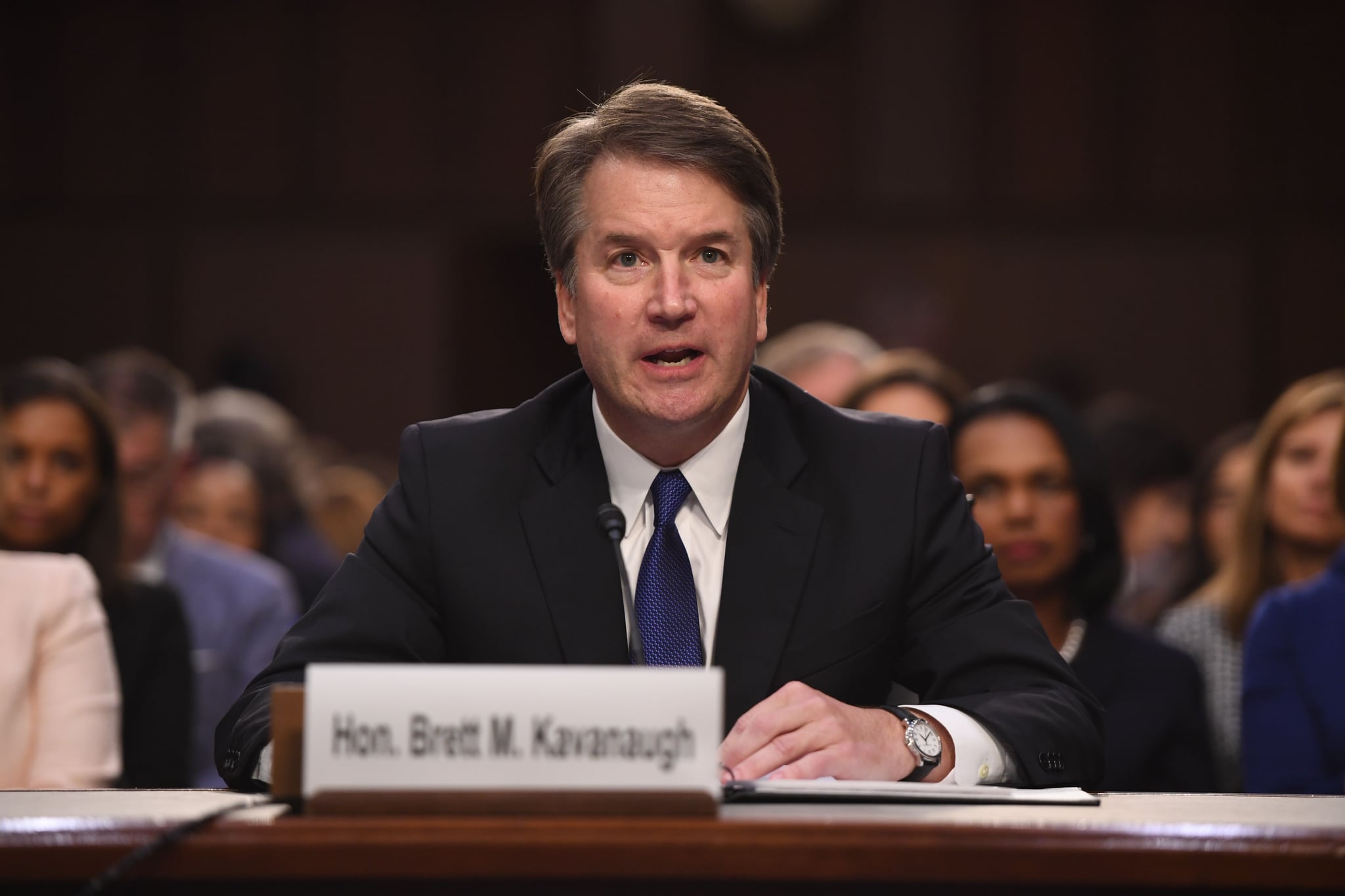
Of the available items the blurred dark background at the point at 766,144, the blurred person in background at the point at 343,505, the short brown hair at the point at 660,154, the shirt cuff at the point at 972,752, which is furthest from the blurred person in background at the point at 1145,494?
the shirt cuff at the point at 972,752

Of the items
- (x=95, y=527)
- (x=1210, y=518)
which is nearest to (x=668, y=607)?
(x=95, y=527)

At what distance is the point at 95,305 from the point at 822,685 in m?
6.65

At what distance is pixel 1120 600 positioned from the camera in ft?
16.7

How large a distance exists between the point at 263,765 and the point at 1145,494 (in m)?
4.15

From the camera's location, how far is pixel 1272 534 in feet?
12.2

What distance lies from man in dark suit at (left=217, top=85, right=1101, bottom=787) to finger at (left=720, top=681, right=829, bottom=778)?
0.88 ft

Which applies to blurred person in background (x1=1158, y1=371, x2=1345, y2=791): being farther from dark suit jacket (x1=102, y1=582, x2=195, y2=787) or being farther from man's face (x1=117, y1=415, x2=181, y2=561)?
man's face (x1=117, y1=415, x2=181, y2=561)

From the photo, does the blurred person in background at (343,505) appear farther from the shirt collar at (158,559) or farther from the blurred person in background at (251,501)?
the shirt collar at (158,559)

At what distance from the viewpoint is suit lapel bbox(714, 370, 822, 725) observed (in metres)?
1.95

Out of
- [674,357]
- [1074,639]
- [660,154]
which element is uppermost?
[660,154]

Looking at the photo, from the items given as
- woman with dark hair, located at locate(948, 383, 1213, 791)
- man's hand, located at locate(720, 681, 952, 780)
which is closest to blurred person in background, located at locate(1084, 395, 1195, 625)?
woman with dark hair, located at locate(948, 383, 1213, 791)

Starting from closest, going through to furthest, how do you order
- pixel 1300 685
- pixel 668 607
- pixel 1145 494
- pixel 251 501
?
pixel 668 607, pixel 1300 685, pixel 251 501, pixel 1145 494

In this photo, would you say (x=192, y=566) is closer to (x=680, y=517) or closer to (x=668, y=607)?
(x=680, y=517)

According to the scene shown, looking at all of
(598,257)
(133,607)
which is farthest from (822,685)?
(133,607)
